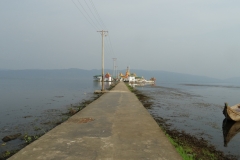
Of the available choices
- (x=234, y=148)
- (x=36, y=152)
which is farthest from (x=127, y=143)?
(x=234, y=148)

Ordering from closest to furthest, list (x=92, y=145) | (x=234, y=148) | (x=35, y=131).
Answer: (x=92, y=145) < (x=234, y=148) < (x=35, y=131)

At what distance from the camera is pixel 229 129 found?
Result: 539 inches

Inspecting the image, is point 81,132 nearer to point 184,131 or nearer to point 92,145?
point 92,145

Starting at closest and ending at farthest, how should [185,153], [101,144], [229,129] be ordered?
[101,144], [185,153], [229,129]

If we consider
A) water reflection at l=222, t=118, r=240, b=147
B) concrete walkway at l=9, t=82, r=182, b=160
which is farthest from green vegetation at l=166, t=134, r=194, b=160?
water reflection at l=222, t=118, r=240, b=147

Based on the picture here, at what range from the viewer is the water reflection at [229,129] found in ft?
37.8

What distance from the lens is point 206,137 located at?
36.6ft

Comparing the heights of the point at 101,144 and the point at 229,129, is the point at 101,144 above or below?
above

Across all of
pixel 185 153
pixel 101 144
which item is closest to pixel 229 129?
pixel 185 153

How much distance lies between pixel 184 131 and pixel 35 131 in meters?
8.08

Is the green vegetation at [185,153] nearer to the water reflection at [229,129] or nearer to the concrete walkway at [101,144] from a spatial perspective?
the concrete walkway at [101,144]

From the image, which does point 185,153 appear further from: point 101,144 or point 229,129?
point 229,129

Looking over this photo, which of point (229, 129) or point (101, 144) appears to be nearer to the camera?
point (101, 144)

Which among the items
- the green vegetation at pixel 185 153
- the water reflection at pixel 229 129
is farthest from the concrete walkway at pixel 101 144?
the water reflection at pixel 229 129
